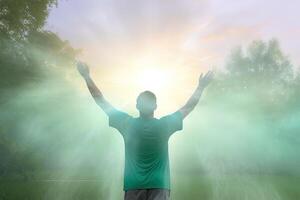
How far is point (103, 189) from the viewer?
1812 cm

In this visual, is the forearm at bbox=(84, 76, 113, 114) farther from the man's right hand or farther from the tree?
the tree

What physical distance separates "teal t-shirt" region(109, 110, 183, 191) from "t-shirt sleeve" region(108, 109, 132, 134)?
0.01 meters

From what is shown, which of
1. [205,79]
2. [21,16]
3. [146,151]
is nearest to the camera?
[146,151]

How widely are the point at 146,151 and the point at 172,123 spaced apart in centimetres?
35

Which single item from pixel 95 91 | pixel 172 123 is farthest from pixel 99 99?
pixel 172 123

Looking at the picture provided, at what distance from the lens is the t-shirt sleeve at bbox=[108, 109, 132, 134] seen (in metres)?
4.41

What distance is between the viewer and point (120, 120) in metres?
4.43

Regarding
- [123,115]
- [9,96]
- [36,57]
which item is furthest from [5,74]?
[123,115]

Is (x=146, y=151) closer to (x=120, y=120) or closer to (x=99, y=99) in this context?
(x=120, y=120)

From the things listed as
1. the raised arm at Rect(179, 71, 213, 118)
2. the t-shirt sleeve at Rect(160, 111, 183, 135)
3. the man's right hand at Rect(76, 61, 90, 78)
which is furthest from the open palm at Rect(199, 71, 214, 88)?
the man's right hand at Rect(76, 61, 90, 78)

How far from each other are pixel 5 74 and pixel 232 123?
3136 centimetres

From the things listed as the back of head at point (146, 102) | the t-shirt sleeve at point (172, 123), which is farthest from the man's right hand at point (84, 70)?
the t-shirt sleeve at point (172, 123)

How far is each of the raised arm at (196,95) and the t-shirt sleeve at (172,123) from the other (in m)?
0.14

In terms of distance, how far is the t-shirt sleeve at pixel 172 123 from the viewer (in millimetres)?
4375
